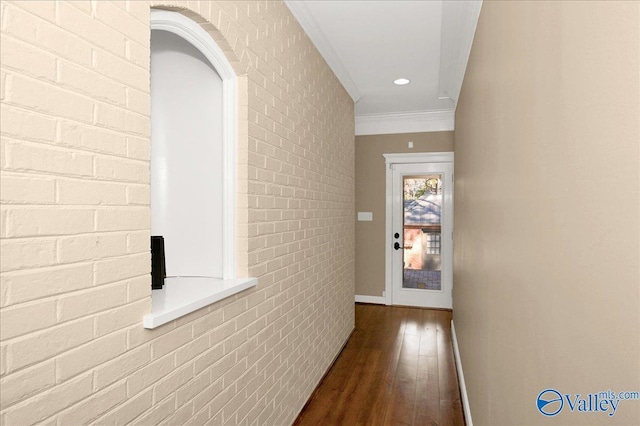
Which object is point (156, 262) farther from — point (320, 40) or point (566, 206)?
point (320, 40)

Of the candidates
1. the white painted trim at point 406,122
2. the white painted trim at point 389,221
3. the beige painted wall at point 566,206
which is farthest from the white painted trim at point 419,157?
the beige painted wall at point 566,206

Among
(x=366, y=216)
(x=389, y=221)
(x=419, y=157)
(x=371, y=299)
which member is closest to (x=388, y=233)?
(x=389, y=221)

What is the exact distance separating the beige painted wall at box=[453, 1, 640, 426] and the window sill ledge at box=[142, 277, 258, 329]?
1.15 meters

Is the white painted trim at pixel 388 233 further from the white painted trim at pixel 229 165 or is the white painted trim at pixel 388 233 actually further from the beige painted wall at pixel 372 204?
the white painted trim at pixel 229 165

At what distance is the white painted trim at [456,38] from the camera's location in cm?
253

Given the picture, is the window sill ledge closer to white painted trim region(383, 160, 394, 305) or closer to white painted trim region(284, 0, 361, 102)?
white painted trim region(284, 0, 361, 102)

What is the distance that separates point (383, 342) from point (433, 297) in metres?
1.69

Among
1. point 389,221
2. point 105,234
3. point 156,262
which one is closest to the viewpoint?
point 105,234

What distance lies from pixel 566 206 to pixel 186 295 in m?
1.40

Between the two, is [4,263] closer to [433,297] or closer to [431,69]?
[431,69]

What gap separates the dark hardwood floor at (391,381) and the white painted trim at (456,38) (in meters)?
2.61

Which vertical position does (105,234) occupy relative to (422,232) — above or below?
above

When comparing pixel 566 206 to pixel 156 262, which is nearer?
pixel 566 206

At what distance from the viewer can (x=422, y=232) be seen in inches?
223
